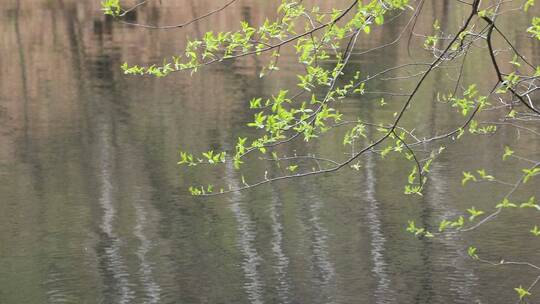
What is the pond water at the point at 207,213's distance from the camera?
10000mm

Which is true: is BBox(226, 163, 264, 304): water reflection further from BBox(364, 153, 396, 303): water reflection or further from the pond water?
BBox(364, 153, 396, 303): water reflection

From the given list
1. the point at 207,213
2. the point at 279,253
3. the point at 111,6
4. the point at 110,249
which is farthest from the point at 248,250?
the point at 111,6

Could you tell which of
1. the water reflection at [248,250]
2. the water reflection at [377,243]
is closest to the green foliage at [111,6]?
the water reflection at [248,250]

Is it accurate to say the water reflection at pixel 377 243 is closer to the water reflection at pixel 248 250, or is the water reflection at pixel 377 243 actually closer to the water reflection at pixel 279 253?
the water reflection at pixel 279 253

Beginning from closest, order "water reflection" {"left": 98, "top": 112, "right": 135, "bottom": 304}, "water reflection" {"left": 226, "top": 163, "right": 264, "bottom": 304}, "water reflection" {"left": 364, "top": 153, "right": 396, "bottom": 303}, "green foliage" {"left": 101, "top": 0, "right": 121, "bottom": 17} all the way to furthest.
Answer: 1. "green foliage" {"left": 101, "top": 0, "right": 121, "bottom": 17}
2. "water reflection" {"left": 98, "top": 112, "right": 135, "bottom": 304}
3. "water reflection" {"left": 226, "top": 163, "right": 264, "bottom": 304}
4. "water reflection" {"left": 364, "top": 153, "right": 396, "bottom": 303}

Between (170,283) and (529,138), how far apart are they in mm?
9593

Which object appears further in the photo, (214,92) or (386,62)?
(386,62)

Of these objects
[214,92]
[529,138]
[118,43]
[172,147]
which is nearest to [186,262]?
[172,147]

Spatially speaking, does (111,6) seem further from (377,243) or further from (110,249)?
(377,243)

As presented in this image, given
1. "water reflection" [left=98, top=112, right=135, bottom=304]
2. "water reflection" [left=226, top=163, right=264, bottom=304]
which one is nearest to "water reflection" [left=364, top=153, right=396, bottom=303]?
"water reflection" [left=226, top=163, right=264, bottom=304]

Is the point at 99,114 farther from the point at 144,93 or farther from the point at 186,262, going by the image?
the point at 186,262

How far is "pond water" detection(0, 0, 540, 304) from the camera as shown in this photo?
10.0 meters

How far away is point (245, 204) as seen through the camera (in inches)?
511

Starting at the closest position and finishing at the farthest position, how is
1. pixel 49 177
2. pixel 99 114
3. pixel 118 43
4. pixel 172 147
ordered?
pixel 49 177
pixel 172 147
pixel 99 114
pixel 118 43
